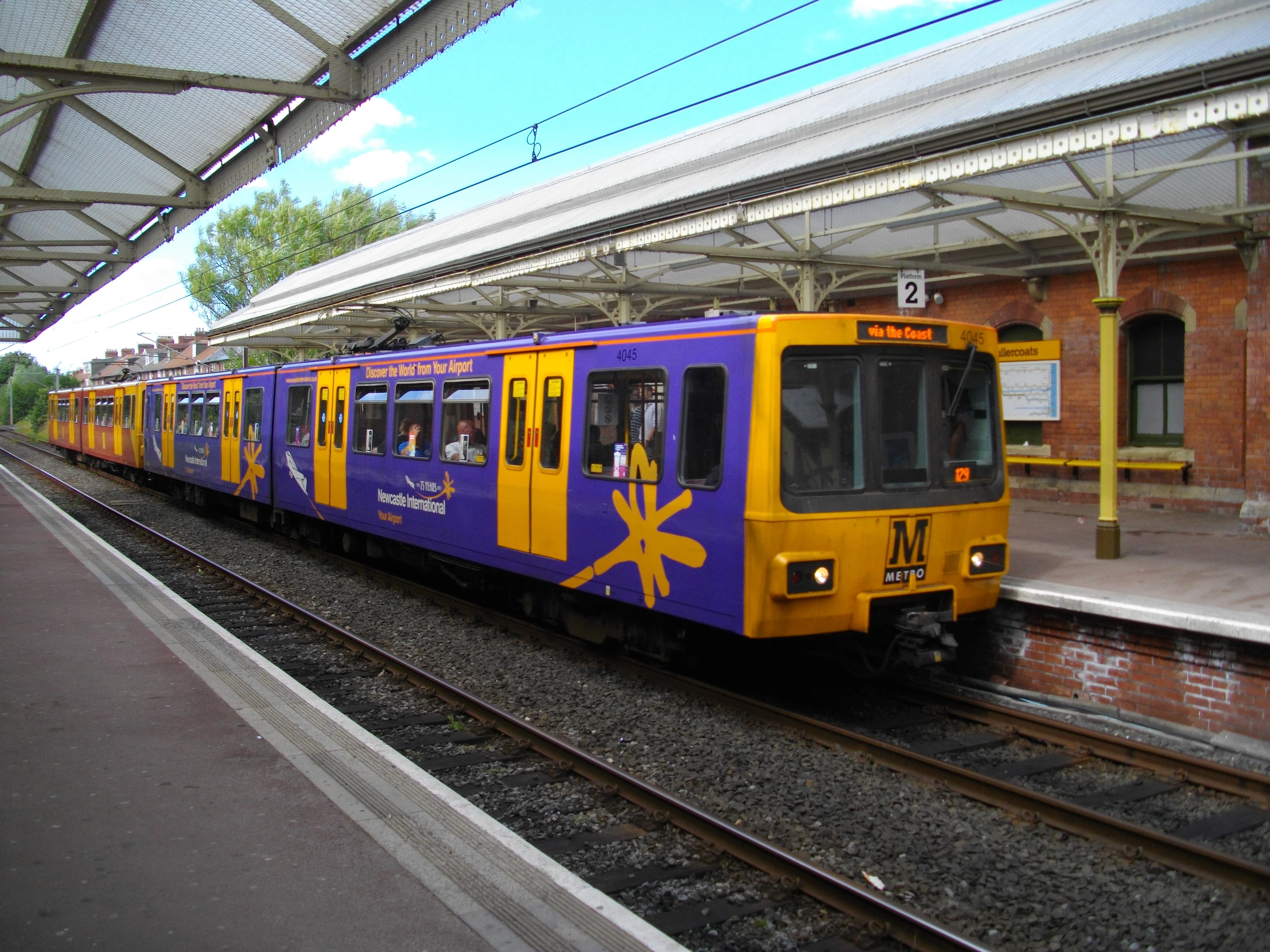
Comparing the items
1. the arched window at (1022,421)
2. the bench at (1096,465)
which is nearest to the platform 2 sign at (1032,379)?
the arched window at (1022,421)

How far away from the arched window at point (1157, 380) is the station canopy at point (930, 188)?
1069 mm

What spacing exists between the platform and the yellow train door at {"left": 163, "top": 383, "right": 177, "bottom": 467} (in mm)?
14702

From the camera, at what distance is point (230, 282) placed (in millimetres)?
60312

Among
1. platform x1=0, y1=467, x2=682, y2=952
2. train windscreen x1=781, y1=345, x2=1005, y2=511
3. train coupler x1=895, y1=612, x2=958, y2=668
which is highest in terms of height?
train windscreen x1=781, y1=345, x2=1005, y2=511

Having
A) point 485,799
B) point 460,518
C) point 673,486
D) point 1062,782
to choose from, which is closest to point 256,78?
point 460,518

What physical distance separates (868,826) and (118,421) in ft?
86.6

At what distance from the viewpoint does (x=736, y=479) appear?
652 centimetres

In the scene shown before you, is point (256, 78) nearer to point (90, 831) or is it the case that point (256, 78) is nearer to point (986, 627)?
point (90, 831)

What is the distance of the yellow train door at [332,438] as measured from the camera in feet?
41.9

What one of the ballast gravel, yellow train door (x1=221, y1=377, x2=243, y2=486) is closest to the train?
the ballast gravel

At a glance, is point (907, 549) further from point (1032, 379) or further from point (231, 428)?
point (231, 428)

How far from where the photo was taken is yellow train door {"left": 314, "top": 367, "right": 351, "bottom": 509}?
41.9ft

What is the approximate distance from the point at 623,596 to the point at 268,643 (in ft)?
12.5

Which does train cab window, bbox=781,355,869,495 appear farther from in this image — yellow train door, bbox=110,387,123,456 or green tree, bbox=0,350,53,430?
green tree, bbox=0,350,53,430
